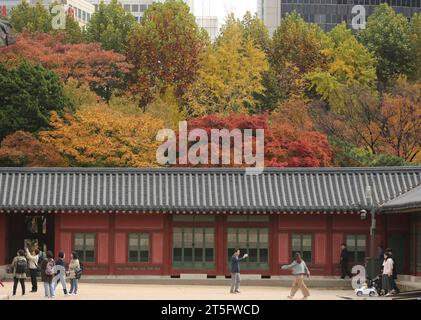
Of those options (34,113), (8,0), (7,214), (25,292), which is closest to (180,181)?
(7,214)

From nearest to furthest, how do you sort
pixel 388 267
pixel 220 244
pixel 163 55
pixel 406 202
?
pixel 388 267 < pixel 406 202 < pixel 220 244 < pixel 163 55

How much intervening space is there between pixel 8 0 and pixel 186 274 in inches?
4757

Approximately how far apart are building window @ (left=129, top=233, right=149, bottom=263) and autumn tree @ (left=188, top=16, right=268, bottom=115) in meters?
26.8

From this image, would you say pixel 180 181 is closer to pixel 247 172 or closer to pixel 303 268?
pixel 247 172

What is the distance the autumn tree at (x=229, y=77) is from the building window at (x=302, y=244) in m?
26.7

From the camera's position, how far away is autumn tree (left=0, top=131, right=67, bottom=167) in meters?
62.3

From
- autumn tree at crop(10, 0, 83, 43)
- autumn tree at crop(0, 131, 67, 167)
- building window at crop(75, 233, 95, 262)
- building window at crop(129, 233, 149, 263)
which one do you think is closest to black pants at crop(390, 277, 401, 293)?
building window at crop(129, 233, 149, 263)

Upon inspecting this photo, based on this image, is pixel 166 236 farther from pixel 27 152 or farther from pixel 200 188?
pixel 27 152

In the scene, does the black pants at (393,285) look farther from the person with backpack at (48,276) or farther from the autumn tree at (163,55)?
the autumn tree at (163,55)

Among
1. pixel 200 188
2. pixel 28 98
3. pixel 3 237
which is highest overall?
pixel 28 98

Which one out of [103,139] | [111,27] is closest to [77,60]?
[111,27]

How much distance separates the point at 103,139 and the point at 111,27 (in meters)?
22.9

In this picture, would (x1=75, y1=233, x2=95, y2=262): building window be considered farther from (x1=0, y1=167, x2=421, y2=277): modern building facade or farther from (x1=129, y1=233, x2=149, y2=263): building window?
(x1=129, y1=233, x2=149, y2=263): building window

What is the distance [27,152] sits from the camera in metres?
63.1
